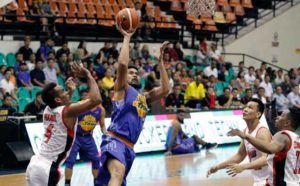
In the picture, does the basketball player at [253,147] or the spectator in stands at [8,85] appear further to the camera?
the spectator in stands at [8,85]

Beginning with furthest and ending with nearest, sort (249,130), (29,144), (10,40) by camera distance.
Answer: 1. (10,40)
2. (29,144)
3. (249,130)

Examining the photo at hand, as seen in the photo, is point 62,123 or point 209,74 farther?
point 209,74

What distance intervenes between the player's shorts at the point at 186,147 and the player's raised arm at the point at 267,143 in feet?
37.9

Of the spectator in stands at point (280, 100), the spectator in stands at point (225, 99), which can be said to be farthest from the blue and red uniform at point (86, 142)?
the spectator in stands at point (280, 100)

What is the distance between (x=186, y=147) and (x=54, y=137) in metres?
11.1

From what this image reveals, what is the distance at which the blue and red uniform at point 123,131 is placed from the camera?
26.7 ft

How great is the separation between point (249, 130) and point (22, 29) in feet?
45.3

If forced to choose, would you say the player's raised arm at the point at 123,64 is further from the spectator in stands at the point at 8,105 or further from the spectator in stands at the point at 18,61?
the spectator in stands at the point at 18,61

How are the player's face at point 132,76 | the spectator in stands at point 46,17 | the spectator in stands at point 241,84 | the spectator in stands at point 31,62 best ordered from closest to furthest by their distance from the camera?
the player's face at point 132,76
the spectator in stands at point 31,62
the spectator in stands at point 46,17
the spectator in stands at point 241,84

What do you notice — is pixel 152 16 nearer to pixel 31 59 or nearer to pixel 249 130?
pixel 31 59

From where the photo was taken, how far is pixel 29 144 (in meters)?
16.0

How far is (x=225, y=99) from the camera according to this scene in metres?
22.4

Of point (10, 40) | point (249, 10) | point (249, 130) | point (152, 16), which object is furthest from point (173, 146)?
point (249, 10)

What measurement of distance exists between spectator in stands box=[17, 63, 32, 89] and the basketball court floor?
3.23 meters
